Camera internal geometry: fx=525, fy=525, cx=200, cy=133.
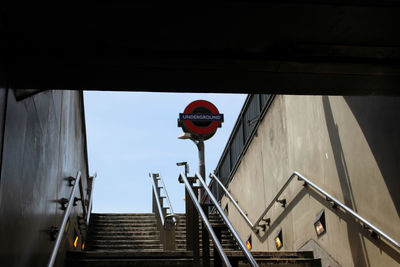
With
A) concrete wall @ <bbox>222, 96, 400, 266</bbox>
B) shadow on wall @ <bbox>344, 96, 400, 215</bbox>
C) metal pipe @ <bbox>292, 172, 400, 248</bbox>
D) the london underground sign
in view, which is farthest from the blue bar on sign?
shadow on wall @ <bbox>344, 96, 400, 215</bbox>

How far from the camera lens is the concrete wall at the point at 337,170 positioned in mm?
4617

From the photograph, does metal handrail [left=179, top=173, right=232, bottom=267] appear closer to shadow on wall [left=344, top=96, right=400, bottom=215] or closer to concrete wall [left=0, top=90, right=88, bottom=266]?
concrete wall [left=0, top=90, right=88, bottom=266]

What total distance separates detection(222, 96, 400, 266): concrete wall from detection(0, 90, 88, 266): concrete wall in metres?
2.91

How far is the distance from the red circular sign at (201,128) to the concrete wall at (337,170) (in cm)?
98

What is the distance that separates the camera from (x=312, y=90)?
13.5ft

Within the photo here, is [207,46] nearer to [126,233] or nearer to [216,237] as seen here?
[216,237]

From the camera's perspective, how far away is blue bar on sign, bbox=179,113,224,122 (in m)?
9.09

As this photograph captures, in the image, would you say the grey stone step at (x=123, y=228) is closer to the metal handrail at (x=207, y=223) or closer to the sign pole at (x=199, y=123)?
the sign pole at (x=199, y=123)

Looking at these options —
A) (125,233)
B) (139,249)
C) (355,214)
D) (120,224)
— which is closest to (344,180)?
(355,214)

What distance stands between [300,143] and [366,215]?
6.88ft

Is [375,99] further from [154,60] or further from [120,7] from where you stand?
[120,7]

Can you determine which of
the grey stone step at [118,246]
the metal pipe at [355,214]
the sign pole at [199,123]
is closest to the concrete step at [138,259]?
the metal pipe at [355,214]

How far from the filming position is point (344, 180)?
18.1ft

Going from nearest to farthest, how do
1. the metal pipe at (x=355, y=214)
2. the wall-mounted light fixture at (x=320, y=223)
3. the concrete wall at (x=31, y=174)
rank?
1. the concrete wall at (x=31, y=174)
2. the metal pipe at (x=355, y=214)
3. the wall-mounted light fixture at (x=320, y=223)
